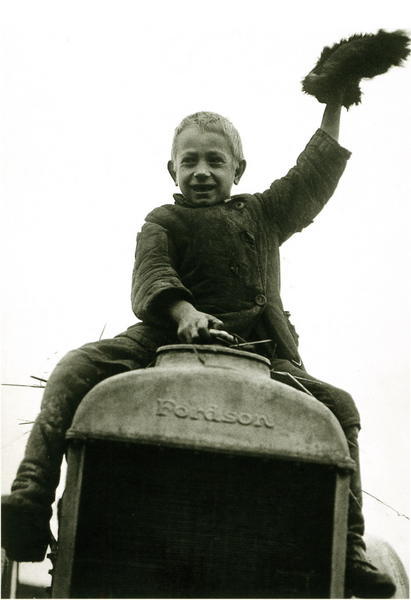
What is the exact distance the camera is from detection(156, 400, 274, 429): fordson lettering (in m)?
2.84

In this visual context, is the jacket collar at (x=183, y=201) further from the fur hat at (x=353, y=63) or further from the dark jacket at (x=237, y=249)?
the fur hat at (x=353, y=63)

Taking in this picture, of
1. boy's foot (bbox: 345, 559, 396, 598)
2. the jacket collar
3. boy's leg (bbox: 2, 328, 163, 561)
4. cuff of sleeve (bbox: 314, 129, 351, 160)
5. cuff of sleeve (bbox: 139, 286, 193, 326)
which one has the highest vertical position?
cuff of sleeve (bbox: 314, 129, 351, 160)

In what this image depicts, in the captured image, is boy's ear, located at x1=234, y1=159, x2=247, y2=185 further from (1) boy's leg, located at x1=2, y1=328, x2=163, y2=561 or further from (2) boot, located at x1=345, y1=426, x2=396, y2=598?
(2) boot, located at x1=345, y1=426, x2=396, y2=598

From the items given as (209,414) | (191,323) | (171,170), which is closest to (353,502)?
(209,414)

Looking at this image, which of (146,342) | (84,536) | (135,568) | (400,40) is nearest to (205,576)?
(135,568)

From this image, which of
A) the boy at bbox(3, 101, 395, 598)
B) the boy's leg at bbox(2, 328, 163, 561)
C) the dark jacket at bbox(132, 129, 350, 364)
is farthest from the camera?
the dark jacket at bbox(132, 129, 350, 364)

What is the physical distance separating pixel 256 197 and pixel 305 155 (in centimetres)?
31

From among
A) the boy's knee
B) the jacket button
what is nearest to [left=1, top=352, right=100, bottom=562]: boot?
the jacket button

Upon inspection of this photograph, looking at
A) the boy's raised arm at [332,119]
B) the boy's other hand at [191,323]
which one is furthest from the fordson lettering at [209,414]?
the boy's raised arm at [332,119]

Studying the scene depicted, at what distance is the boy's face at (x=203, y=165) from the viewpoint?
4.04m

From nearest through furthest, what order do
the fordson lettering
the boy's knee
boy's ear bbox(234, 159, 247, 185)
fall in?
the fordson lettering < the boy's knee < boy's ear bbox(234, 159, 247, 185)

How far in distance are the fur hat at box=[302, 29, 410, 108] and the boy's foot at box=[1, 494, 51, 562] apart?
2.42 meters

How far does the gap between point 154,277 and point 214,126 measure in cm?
93

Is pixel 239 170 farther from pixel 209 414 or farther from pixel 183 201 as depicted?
pixel 209 414
